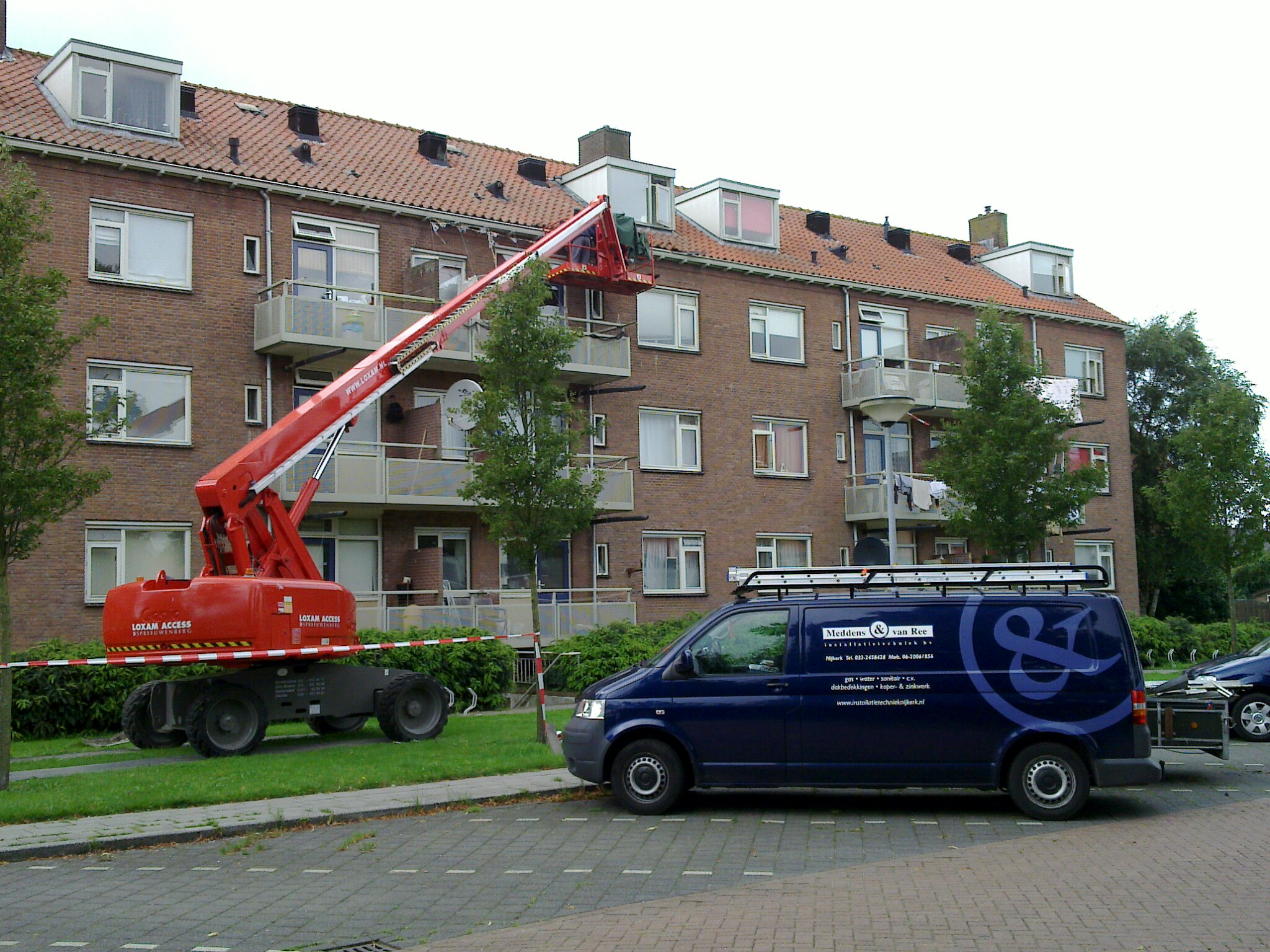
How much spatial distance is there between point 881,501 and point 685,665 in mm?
22049

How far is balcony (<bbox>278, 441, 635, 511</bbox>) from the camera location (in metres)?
24.2

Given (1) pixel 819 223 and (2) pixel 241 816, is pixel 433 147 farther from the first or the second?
(2) pixel 241 816

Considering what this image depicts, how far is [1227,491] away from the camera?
27.9 metres

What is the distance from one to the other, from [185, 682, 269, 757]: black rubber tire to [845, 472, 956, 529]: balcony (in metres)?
20.2

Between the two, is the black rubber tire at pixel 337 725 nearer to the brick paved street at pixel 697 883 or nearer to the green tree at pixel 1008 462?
the brick paved street at pixel 697 883

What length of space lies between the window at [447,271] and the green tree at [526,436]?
878cm

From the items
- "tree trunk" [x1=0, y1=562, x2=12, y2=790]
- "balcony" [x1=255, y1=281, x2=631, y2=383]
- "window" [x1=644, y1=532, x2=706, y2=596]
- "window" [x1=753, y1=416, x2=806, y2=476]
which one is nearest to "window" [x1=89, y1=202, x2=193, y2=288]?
"balcony" [x1=255, y1=281, x2=631, y2=383]

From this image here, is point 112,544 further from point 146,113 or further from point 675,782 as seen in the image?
point 675,782

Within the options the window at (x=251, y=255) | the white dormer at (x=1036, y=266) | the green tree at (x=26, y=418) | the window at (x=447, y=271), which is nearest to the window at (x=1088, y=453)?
the white dormer at (x=1036, y=266)

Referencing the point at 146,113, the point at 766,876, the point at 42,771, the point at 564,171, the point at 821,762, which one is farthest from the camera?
the point at 564,171

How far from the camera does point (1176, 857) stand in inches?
376

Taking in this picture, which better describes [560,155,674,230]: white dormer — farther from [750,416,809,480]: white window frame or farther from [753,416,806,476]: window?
[753,416,806,476]: window

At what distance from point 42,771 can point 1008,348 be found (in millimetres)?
19387

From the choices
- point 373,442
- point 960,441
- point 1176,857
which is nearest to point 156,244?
point 373,442
